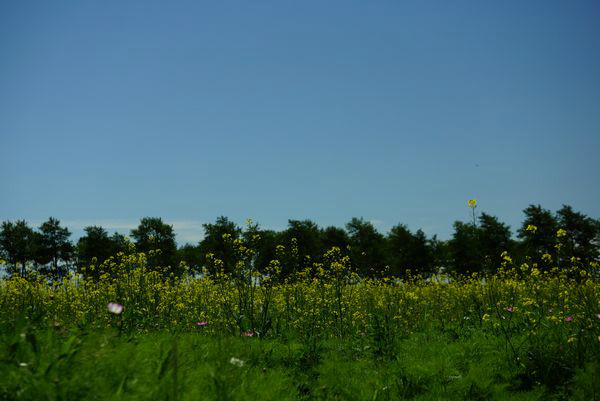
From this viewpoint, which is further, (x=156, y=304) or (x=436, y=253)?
(x=436, y=253)

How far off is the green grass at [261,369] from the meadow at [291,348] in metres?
0.02

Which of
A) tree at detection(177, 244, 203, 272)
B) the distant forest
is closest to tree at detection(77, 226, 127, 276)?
the distant forest

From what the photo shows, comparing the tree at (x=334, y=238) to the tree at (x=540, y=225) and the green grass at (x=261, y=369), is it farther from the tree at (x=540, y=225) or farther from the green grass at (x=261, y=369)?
the green grass at (x=261, y=369)

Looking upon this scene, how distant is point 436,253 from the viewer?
45.5 m

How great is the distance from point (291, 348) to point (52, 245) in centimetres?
5483

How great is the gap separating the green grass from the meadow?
15 mm

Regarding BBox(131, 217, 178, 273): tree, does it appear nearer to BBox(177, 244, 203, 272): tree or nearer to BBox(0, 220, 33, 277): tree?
BBox(177, 244, 203, 272): tree

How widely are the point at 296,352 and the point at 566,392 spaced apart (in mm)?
3526

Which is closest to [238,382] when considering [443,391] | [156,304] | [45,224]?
[443,391]

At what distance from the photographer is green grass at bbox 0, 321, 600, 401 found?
9.27 ft

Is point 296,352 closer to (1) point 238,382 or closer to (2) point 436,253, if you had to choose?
(1) point 238,382

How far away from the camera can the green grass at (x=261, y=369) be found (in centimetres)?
283

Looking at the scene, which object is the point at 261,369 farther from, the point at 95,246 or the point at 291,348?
the point at 95,246

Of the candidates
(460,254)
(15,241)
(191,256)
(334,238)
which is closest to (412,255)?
(460,254)
